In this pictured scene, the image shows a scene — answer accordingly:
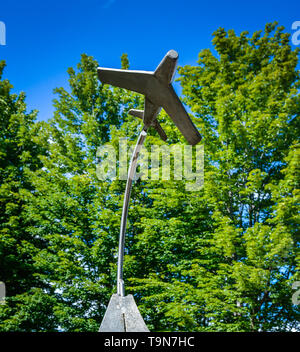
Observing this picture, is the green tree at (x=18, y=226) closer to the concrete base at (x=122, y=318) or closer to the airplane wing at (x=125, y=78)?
the concrete base at (x=122, y=318)

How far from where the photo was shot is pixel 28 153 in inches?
450

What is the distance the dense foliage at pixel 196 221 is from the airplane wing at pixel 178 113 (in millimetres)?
4865

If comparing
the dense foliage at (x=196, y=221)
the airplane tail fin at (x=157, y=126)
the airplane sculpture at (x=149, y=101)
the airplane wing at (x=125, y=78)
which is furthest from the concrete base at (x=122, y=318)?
the dense foliage at (x=196, y=221)

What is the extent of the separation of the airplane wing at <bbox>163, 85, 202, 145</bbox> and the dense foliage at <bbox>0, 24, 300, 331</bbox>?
16.0ft

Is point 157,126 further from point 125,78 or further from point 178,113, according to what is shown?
point 125,78

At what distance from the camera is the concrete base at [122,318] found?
99.4 inches

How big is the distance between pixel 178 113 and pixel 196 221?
6278 mm

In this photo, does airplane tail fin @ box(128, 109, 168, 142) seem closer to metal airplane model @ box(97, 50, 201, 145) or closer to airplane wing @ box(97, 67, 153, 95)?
metal airplane model @ box(97, 50, 201, 145)

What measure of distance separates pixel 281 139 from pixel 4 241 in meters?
9.78

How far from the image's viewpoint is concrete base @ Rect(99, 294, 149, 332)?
253 centimetres

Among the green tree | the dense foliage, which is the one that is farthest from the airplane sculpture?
the green tree

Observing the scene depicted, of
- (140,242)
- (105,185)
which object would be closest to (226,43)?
(105,185)

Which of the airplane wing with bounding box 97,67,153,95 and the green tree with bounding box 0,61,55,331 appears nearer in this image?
the airplane wing with bounding box 97,67,153,95

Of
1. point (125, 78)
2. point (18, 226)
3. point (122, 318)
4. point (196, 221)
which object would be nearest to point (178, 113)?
point (125, 78)
